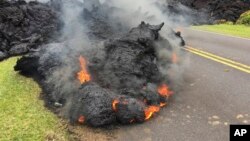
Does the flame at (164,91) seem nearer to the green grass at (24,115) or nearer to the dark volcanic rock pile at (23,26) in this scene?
the green grass at (24,115)

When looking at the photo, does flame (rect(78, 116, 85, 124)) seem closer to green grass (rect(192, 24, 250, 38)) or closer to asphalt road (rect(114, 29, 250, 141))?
asphalt road (rect(114, 29, 250, 141))

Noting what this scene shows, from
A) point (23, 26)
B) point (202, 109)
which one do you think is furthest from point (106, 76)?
point (23, 26)

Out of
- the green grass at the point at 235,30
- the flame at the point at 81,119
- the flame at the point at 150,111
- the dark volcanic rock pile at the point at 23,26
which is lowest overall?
the green grass at the point at 235,30

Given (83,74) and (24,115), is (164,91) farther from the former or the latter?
(24,115)

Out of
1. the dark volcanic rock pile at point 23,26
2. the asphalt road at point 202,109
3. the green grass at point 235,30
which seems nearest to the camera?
the asphalt road at point 202,109

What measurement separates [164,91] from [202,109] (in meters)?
0.93

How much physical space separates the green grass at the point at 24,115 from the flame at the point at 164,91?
208 cm

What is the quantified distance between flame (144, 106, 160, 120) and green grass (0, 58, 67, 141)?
1422mm

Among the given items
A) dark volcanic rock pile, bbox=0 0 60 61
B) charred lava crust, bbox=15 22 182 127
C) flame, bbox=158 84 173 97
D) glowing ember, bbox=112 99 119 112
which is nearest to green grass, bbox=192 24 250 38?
dark volcanic rock pile, bbox=0 0 60 61

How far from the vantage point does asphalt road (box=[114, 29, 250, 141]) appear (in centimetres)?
576

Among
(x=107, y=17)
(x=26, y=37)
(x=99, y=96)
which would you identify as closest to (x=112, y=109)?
(x=99, y=96)

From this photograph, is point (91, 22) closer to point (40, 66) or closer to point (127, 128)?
point (40, 66)

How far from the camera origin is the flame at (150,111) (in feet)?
20.9

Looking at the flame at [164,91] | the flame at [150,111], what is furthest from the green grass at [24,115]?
the flame at [164,91]
